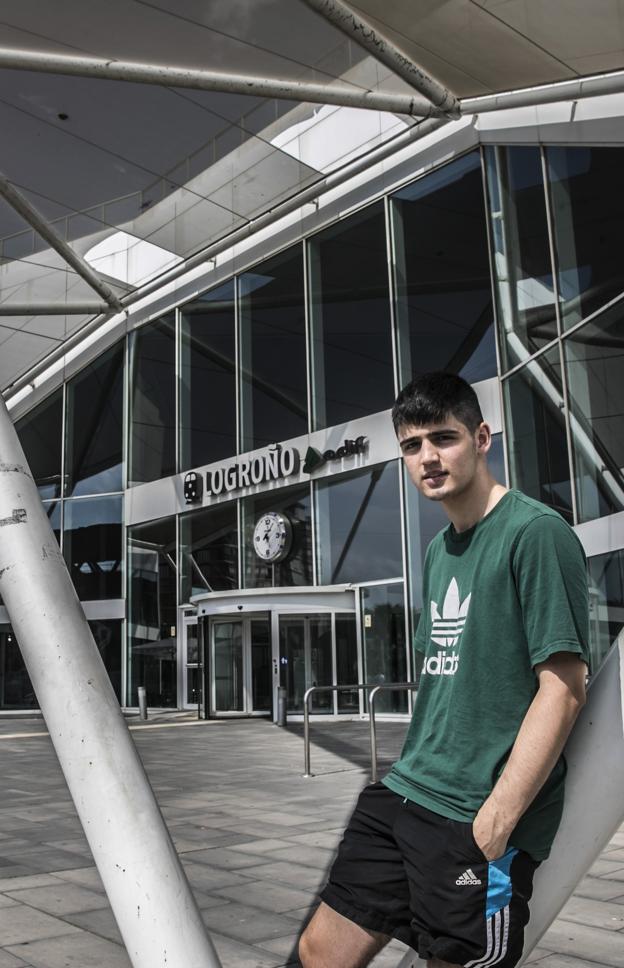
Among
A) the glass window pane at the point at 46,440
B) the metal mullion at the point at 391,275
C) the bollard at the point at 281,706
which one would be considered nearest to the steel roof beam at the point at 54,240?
the glass window pane at the point at 46,440

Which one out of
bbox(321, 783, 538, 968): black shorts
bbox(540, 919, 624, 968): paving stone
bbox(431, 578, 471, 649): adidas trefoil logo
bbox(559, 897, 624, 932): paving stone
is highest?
bbox(431, 578, 471, 649): adidas trefoil logo

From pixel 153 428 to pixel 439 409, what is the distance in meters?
22.8

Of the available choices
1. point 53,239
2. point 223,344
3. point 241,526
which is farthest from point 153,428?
point 53,239

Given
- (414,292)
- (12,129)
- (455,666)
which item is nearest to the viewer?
(455,666)

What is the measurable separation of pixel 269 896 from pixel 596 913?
1.65 metres

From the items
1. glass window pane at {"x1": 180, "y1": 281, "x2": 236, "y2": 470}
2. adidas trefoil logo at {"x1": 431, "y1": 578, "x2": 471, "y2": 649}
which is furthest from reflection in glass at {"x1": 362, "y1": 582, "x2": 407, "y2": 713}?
adidas trefoil logo at {"x1": 431, "y1": 578, "x2": 471, "y2": 649}

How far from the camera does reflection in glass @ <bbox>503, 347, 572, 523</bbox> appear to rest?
1386 centimetres

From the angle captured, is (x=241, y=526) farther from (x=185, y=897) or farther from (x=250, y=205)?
(x=185, y=897)

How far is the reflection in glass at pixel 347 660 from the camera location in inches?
732

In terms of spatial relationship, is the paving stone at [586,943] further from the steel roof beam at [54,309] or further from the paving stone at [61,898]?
the steel roof beam at [54,309]

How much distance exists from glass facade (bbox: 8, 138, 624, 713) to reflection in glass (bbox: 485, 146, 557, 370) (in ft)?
0.14

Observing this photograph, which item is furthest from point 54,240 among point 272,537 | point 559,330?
point 559,330

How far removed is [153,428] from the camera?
24438mm

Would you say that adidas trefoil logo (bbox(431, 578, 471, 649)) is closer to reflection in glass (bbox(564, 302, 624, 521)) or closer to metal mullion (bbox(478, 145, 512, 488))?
reflection in glass (bbox(564, 302, 624, 521))
